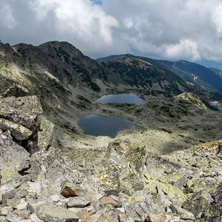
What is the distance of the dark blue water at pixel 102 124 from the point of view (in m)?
107

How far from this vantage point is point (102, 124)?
408ft

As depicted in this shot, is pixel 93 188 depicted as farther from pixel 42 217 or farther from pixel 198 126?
pixel 198 126

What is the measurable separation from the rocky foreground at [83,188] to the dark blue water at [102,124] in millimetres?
86782

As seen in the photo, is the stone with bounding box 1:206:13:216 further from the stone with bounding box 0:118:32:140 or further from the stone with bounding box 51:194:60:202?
the stone with bounding box 0:118:32:140

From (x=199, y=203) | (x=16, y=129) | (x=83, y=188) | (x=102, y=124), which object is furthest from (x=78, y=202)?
(x=102, y=124)

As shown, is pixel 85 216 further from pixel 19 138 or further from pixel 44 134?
pixel 19 138

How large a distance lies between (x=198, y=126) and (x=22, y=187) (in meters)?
137

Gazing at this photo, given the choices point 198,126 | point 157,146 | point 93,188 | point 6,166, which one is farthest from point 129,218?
point 198,126

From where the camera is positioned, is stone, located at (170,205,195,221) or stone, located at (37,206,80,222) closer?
stone, located at (37,206,80,222)

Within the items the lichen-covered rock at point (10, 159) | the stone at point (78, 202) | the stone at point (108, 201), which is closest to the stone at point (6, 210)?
the stone at point (78, 202)

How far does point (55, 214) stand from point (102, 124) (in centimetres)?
11686

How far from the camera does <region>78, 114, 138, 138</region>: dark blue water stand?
107 m

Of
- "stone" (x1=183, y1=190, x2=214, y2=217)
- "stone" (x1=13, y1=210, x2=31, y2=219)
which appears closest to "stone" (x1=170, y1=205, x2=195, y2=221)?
"stone" (x1=183, y1=190, x2=214, y2=217)

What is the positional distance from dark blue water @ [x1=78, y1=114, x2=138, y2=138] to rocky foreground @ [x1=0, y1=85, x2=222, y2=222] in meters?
86.8
